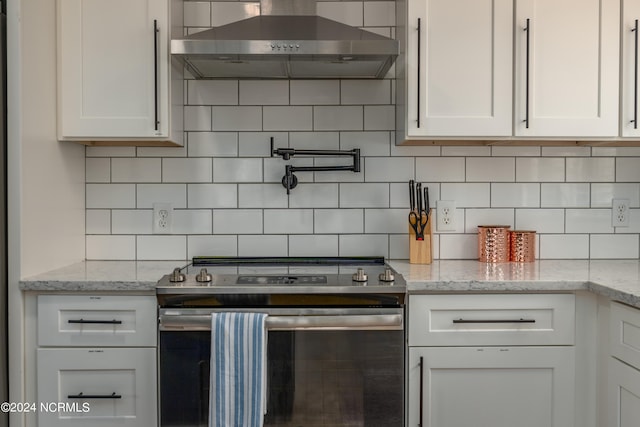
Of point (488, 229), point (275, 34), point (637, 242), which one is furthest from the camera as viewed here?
point (637, 242)

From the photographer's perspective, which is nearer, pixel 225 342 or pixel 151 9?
pixel 225 342

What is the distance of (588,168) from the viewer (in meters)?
2.34

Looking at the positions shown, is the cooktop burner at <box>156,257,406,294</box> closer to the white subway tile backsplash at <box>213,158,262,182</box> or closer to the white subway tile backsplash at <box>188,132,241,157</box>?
the white subway tile backsplash at <box>213,158,262,182</box>

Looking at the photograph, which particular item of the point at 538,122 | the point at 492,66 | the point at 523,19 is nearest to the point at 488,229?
the point at 538,122

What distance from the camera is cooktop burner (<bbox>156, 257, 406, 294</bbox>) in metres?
1.72

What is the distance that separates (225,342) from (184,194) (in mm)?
866

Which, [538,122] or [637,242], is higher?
[538,122]

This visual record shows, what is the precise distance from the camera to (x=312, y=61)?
197 centimetres

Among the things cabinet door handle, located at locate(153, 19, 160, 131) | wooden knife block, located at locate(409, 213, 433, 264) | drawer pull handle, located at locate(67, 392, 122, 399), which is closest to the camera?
drawer pull handle, located at locate(67, 392, 122, 399)

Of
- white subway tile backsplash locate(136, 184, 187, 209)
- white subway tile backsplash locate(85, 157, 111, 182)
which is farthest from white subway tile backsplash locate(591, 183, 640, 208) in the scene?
white subway tile backsplash locate(85, 157, 111, 182)

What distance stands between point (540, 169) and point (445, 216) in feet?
1.55

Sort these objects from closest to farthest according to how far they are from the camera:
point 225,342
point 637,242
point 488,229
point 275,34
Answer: point 225,342, point 275,34, point 488,229, point 637,242

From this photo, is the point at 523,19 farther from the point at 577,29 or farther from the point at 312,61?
the point at 312,61

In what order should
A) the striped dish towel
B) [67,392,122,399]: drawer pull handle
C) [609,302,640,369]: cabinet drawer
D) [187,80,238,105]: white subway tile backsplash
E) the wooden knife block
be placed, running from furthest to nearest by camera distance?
[187,80,238,105]: white subway tile backsplash
the wooden knife block
[67,392,122,399]: drawer pull handle
the striped dish towel
[609,302,640,369]: cabinet drawer
